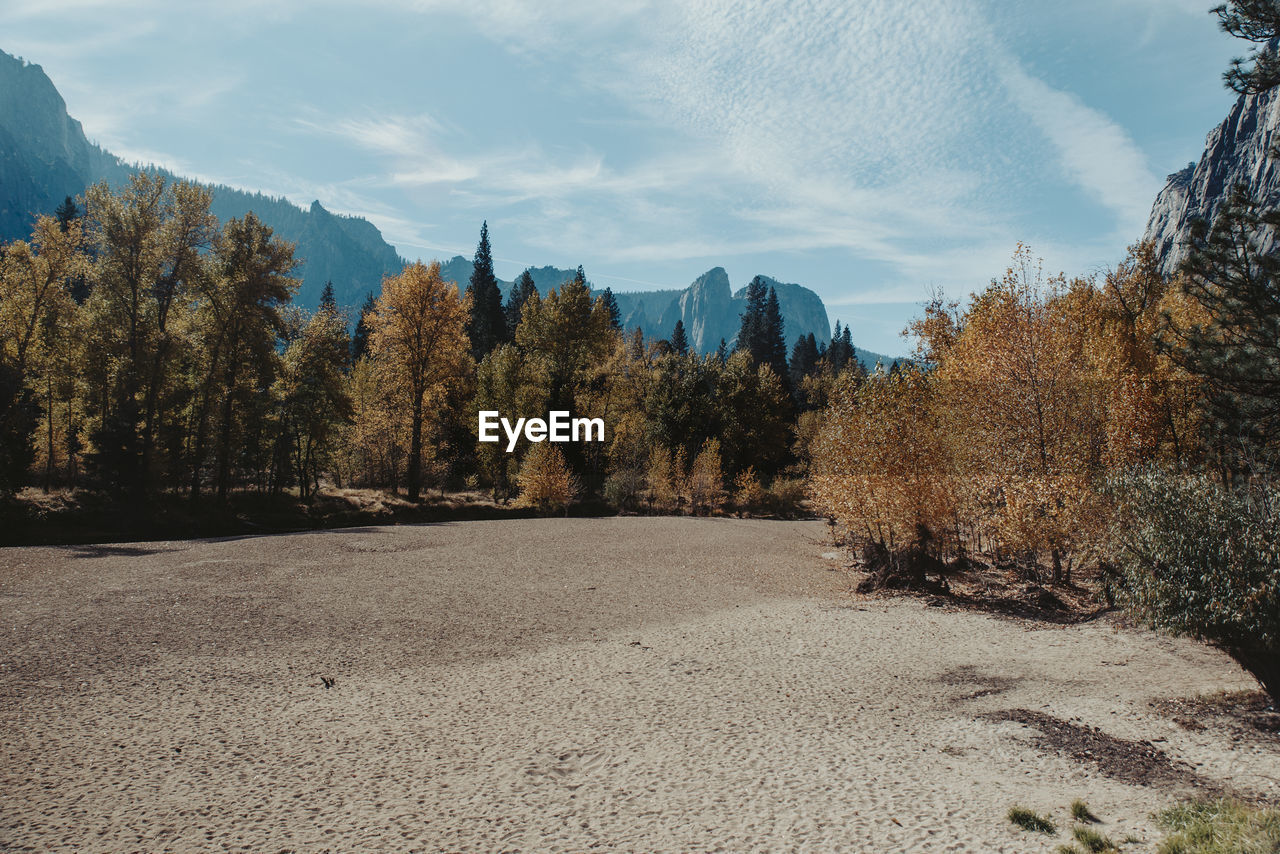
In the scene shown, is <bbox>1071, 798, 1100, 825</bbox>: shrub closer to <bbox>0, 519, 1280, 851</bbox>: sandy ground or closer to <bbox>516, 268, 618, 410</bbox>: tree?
<bbox>0, 519, 1280, 851</bbox>: sandy ground

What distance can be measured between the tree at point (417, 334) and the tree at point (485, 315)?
82.6 ft

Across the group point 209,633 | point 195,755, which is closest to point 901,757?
point 195,755

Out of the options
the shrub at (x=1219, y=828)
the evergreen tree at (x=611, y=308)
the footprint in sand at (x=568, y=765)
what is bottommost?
the footprint in sand at (x=568, y=765)

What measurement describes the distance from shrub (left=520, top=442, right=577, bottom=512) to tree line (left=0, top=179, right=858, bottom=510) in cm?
9

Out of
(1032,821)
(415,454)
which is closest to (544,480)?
(415,454)

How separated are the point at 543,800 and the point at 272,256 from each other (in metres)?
32.1

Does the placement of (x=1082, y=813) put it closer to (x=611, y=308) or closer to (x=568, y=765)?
(x=568, y=765)

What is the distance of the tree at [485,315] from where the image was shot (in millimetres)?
65688

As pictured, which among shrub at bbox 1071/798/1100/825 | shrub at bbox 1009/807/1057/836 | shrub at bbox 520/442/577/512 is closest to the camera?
shrub at bbox 1009/807/1057/836

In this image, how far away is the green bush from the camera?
7891mm

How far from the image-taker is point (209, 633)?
11695 millimetres

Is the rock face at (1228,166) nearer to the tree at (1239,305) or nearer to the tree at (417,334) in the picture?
the tree at (1239,305)

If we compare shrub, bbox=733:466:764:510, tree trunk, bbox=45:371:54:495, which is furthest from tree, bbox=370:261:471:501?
shrub, bbox=733:466:764:510

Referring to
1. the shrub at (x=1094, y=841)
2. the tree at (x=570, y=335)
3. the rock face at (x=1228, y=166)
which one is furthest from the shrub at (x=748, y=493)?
the rock face at (x=1228, y=166)
